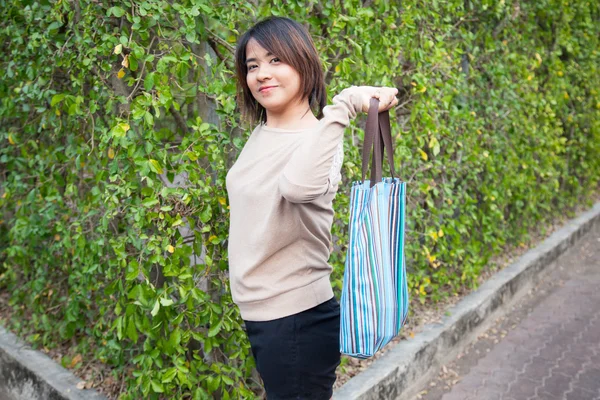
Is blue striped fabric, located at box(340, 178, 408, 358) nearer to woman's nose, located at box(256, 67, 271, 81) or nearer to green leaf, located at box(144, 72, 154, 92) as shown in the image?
woman's nose, located at box(256, 67, 271, 81)

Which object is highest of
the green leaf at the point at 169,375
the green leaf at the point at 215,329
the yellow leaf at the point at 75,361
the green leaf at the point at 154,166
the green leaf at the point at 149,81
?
the green leaf at the point at 149,81

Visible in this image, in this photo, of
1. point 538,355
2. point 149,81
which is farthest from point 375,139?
point 538,355

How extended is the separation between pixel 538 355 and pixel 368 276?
10.5 ft

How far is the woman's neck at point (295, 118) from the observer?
2178mm

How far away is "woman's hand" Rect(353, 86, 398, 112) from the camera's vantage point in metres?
2.08

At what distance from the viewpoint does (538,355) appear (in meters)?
4.79

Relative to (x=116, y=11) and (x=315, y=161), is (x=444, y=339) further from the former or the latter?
(x=116, y=11)

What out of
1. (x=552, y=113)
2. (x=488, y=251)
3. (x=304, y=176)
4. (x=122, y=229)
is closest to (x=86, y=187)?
(x=122, y=229)

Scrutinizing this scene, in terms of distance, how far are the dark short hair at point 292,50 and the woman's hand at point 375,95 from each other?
0.18 meters

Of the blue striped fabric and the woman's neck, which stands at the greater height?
the woman's neck

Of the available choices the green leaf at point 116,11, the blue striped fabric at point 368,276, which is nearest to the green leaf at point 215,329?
the blue striped fabric at point 368,276

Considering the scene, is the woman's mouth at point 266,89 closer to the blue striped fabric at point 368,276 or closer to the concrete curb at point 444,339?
the blue striped fabric at point 368,276

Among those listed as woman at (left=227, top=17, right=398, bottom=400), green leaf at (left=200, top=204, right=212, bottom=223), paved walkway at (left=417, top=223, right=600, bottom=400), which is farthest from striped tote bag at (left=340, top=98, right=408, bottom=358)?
paved walkway at (left=417, top=223, right=600, bottom=400)

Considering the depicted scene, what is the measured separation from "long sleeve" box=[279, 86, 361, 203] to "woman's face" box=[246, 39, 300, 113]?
0.22m
